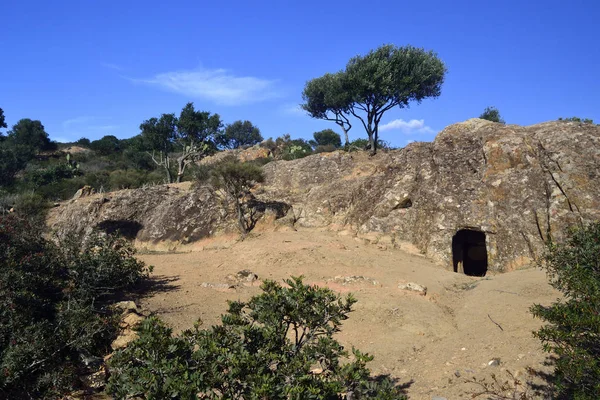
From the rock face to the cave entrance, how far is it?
0.04 m

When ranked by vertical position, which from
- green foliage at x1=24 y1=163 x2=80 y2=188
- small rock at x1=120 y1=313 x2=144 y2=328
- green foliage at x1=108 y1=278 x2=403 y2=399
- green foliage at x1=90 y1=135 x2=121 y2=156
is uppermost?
green foliage at x1=90 y1=135 x2=121 y2=156

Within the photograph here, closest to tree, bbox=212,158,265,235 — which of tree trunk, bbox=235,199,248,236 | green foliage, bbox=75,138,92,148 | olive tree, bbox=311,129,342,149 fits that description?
tree trunk, bbox=235,199,248,236

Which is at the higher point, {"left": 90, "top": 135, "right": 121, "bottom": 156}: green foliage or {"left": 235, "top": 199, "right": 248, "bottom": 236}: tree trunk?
{"left": 90, "top": 135, "right": 121, "bottom": 156}: green foliage

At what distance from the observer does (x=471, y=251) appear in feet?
51.8

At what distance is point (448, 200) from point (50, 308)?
40.8ft

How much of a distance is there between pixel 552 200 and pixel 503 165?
2.10 meters

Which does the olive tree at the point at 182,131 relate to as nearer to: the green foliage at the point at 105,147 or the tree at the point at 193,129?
the tree at the point at 193,129

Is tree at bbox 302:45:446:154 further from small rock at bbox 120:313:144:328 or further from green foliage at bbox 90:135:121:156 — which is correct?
green foliage at bbox 90:135:121:156

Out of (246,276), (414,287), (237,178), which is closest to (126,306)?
(246,276)

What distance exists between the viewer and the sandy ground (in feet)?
22.0

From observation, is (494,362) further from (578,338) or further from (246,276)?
(246,276)

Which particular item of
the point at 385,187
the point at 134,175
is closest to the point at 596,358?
the point at 385,187

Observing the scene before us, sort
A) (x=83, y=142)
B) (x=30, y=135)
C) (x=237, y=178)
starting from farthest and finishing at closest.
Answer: (x=83, y=142) → (x=30, y=135) → (x=237, y=178)

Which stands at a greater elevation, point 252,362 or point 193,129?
point 193,129
